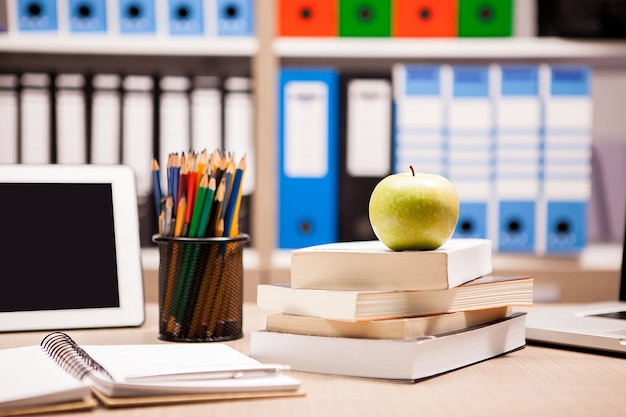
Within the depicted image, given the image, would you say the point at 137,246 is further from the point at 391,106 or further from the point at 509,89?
the point at 509,89

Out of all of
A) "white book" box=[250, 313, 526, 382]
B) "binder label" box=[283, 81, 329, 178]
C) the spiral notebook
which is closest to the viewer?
the spiral notebook

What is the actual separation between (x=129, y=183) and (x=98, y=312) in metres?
0.19

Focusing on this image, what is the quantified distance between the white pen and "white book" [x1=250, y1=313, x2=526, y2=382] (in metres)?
0.08

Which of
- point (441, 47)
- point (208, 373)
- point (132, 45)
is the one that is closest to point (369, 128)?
point (441, 47)

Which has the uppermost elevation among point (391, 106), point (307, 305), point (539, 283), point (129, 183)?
point (391, 106)

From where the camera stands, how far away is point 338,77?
6.18 feet

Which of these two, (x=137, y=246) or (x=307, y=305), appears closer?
(x=307, y=305)

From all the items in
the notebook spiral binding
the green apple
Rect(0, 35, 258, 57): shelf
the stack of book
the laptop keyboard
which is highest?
Rect(0, 35, 258, 57): shelf

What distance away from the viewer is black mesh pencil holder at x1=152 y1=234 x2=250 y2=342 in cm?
90

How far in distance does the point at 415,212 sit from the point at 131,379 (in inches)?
13.5

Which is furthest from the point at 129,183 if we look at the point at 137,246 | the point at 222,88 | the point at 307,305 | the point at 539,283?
the point at 539,283

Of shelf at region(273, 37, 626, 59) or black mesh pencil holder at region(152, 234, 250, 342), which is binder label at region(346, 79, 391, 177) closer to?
shelf at region(273, 37, 626, 59)

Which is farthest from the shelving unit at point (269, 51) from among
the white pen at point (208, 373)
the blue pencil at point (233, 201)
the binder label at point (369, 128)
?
the white pen at point (208, 373)

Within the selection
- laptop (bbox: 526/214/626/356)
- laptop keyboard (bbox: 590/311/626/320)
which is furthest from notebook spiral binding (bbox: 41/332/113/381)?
laptop keyboard (bbox: 590/311/626/320)
